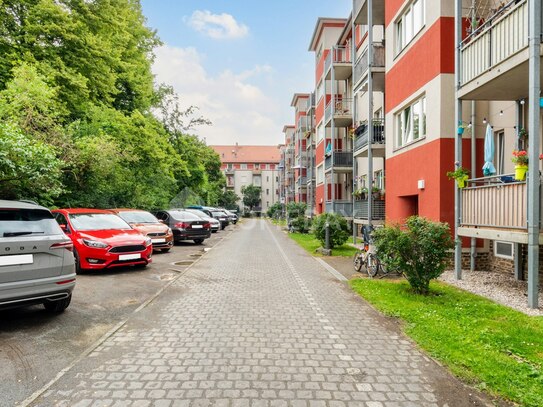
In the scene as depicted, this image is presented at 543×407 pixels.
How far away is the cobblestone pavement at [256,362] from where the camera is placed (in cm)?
341

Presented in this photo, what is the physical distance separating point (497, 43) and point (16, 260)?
366 inches

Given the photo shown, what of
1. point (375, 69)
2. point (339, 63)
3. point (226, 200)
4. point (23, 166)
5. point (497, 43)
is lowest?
point (23, 166)

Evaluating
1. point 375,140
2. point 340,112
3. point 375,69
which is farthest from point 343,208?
point 375,69

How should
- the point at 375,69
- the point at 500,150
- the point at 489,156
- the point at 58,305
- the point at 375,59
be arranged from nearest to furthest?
the point at 58,305 < the point at 489,156 < the point at 500,150 < the point at 375,69 < the point at 375,59

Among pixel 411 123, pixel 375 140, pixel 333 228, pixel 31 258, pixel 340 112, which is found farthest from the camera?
pixel 340 112

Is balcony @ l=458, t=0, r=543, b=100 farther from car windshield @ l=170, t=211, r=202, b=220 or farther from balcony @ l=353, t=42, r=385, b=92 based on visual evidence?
car windshield @ l=170, t=211, r=202, b=220

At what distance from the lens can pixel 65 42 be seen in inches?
650

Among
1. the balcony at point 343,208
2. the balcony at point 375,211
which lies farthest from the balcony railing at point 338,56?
the balcony at point 375,211

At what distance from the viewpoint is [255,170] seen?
106 metres

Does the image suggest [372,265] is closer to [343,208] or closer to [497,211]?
[497,211]

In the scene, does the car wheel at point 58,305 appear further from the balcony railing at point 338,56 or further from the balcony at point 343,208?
the balcony railing at point 338,56

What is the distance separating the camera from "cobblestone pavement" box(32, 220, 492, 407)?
3414mm

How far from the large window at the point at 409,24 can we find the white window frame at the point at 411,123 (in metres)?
2.16

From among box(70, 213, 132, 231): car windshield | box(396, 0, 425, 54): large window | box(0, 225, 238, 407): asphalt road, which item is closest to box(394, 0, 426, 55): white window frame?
box(396, 0, 425, 54): large window
